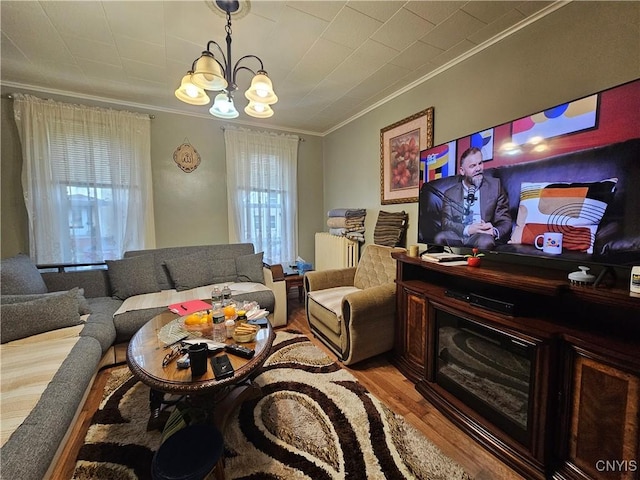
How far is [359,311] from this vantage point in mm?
2031

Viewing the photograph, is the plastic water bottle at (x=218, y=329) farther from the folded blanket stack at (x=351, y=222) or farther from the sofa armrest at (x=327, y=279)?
the folded blanket stack at (x=351, y=222)

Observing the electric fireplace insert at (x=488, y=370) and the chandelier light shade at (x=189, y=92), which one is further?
the chandelier light shade at (x=189, y=92)

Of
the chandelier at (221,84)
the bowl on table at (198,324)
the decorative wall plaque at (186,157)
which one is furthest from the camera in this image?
the decorative wall plaque at (186,157)

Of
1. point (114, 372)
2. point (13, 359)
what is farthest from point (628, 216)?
point (114, 372)

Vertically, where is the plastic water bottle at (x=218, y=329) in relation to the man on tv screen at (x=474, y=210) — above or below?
below

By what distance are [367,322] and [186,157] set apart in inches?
118

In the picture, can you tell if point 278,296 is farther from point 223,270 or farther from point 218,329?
point 218,329

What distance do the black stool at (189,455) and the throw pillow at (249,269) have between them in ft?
6.49

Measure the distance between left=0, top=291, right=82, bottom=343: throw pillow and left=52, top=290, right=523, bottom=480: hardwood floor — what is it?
559 mm

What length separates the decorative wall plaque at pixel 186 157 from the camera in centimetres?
328

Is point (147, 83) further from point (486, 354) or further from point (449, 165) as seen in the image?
point (486, 354)

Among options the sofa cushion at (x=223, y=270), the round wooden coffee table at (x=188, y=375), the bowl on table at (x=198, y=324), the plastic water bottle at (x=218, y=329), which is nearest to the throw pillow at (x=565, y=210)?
the round wooden coffee table at (x=188, y=375)

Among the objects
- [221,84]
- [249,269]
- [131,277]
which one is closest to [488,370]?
[221,84]

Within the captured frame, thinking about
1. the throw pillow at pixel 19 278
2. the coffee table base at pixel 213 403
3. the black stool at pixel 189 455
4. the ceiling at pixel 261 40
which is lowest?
the coffee table base at pixel 213 403
